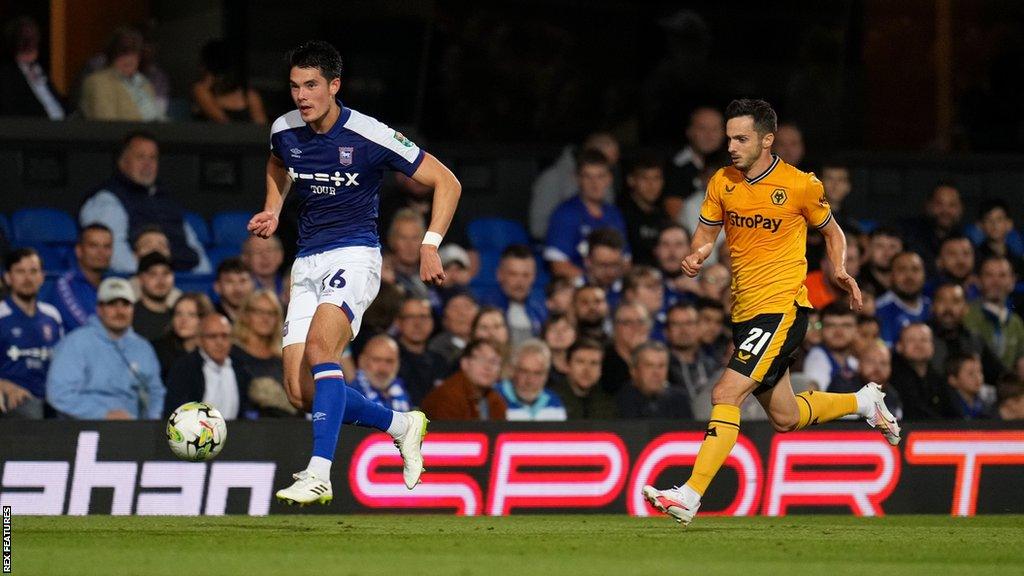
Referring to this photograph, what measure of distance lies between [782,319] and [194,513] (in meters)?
4.08

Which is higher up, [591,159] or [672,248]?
[591,159]

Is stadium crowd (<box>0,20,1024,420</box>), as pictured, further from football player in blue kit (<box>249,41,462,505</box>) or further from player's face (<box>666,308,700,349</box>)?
football player in blue kit (<box>249,41,462,505</box>)

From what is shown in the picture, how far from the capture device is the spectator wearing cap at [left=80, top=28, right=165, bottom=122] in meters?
14.8

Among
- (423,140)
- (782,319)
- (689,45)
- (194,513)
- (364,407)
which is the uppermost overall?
(689,45)

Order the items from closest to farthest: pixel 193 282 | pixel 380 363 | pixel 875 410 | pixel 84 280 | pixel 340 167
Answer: pixel 340 167 → pixel 875 410 → pixel 380 363 → pixel 84 280 → pixel 193 282

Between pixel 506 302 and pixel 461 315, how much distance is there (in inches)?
49.6

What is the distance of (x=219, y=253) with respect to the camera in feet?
47.9

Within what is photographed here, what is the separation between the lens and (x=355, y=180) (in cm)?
935

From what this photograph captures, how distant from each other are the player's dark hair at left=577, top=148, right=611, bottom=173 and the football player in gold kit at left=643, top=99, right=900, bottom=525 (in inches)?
206

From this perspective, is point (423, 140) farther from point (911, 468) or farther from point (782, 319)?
point (782, 319)

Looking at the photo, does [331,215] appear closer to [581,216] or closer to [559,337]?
[559,337]

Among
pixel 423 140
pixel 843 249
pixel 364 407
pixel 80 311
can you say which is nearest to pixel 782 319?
pixel 843 249

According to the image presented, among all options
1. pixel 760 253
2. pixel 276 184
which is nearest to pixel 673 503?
pixel 760 253

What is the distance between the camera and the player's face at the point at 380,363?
1213cm
